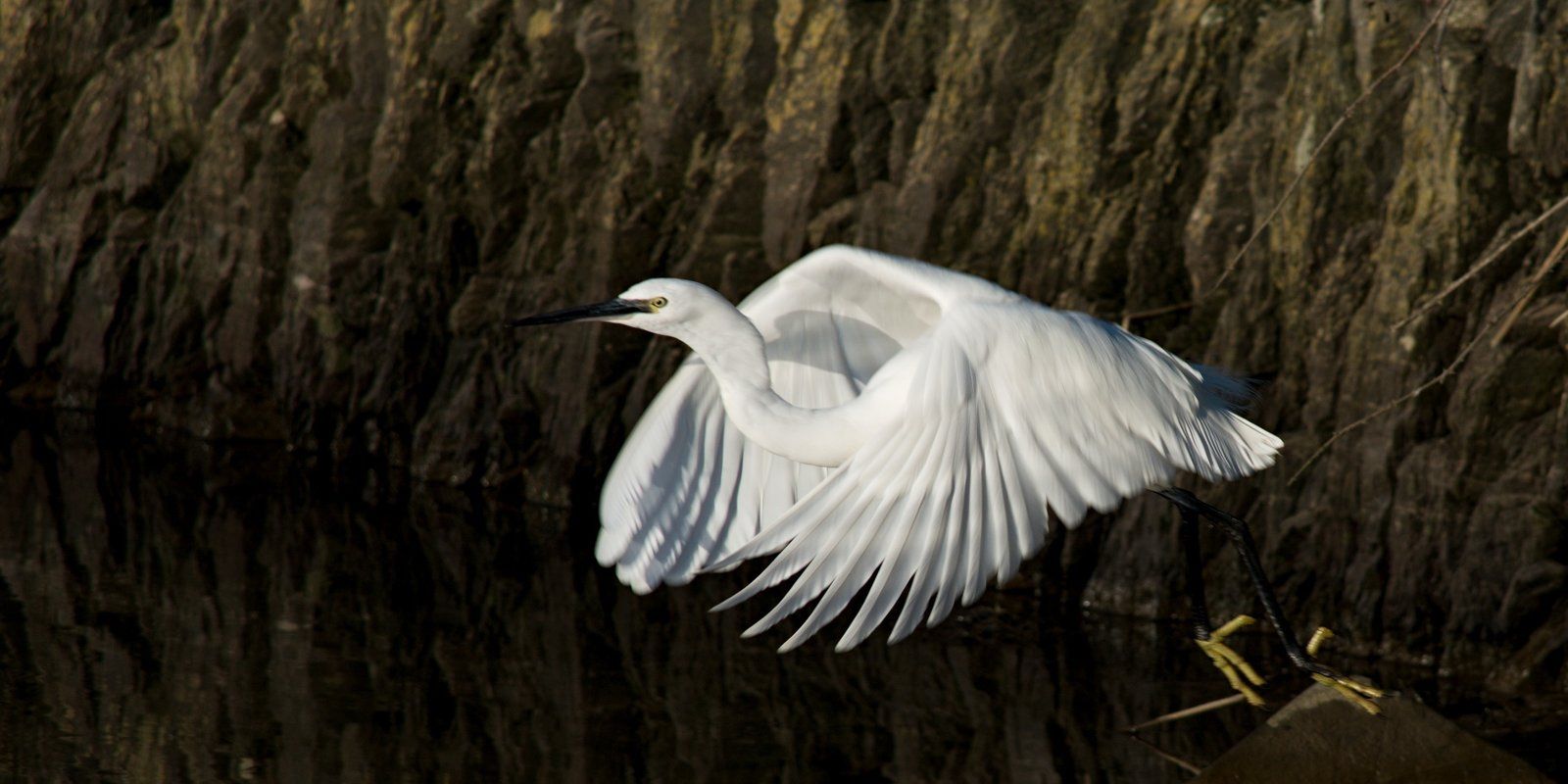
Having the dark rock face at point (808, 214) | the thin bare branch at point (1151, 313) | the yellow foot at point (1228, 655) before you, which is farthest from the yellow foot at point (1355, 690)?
the thin bare branch at point (1151, 313)

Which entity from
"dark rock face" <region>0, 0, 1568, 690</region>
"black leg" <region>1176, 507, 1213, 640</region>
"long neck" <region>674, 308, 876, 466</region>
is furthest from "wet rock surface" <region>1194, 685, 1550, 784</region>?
"dark rock face" <region>0, 0, 1568, 690</region>

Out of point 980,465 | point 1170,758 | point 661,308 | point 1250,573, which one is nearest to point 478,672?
point 661,308

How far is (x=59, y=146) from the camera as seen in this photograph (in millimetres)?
10516

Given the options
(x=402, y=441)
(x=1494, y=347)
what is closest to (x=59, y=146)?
(x=402, y=441)

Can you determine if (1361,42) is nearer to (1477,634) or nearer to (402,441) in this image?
(1477,634)

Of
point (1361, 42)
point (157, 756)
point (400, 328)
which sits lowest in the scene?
point (157, 756)

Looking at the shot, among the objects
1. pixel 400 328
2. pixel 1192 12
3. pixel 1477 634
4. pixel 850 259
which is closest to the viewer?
pixel 850 259

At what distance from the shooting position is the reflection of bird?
3594 mm

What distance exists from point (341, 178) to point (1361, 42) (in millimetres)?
5213

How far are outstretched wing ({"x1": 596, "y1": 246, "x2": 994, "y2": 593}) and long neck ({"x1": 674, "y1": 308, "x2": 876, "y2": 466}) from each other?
31 cm

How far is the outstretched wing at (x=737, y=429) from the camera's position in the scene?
4.51 m

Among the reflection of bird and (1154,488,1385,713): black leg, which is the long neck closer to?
the reflection of bird

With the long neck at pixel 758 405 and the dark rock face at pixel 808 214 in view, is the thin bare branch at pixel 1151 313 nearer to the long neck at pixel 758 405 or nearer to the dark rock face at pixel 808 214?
the dark rock face at pixel 808 214

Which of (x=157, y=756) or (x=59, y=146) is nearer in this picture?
(x=157, y=756)
